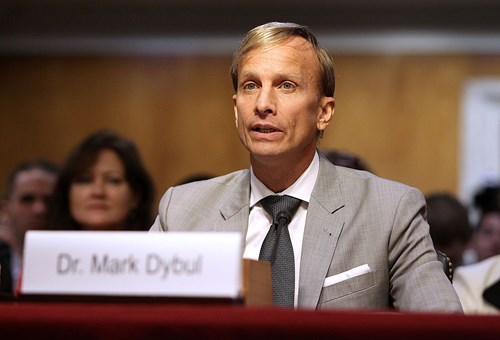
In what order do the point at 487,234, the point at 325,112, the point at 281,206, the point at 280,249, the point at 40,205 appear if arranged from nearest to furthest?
the point at 280,249 → the point at 281,206 → the point at 325,112 → the point at 40,205 → the point at 487,234

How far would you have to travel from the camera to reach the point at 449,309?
6.15ft

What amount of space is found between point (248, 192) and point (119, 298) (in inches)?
33.8

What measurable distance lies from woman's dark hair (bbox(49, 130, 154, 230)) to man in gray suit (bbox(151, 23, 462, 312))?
1.45 metres

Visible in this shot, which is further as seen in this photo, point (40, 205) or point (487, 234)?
point (487, 234)

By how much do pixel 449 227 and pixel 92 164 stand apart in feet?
4.96

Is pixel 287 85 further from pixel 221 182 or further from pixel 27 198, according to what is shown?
pixel 27 198

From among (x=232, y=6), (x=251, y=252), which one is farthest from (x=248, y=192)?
(x=232, y=6)

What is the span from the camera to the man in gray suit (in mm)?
2035

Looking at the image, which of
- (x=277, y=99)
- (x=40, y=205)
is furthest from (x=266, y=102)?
(x=40, y=205)

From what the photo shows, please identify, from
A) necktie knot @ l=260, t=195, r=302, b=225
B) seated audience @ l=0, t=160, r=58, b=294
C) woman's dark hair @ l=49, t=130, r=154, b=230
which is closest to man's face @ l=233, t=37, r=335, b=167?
necktie knot @ l=260, t=195, r=302, b=225

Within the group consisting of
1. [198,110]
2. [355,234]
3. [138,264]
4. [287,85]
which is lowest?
[138,264]

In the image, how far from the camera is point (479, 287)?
3.27 metres

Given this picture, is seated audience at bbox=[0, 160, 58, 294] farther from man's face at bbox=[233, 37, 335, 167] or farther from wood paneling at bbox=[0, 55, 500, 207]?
man's face at bbox=[233, 37, 335, 167]

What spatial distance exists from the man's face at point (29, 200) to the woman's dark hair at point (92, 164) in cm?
48
